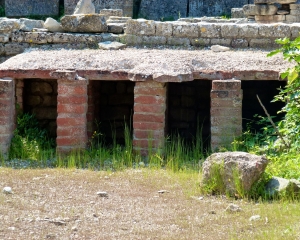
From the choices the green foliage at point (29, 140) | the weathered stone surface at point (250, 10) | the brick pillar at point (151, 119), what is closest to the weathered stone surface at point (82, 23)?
the green foliage at point (29, 140)

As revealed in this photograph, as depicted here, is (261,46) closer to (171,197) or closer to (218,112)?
(218,112)

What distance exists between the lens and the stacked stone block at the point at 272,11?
16920 millimetres

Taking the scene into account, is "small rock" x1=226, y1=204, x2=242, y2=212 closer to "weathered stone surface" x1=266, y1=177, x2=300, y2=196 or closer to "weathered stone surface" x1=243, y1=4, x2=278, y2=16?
"weathered stone surface" x1=266, y1=177, x2=300, y2=196

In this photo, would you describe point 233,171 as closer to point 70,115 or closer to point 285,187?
point 285,187

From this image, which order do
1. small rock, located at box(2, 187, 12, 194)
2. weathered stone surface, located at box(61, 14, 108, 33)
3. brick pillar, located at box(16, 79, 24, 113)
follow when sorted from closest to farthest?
small rock, located at box(2, 187, 12, 194)
brick pillar, located at box(16, 79, 24, 113)
weathered stone surface, located at box(61, 14, 108, 33)

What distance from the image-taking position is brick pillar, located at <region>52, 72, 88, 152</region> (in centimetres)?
983

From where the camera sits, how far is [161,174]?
8.73 metres

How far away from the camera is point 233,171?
24.7 ft

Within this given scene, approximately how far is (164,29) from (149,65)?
175 centimetres

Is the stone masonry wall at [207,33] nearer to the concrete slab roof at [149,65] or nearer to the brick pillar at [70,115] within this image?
the concrete slab roof at [149,65]

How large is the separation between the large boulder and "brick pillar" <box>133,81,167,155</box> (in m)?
2.05

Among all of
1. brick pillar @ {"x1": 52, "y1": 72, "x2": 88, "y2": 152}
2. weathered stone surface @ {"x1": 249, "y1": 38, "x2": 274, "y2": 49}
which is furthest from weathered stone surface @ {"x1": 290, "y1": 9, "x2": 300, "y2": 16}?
brick pillar @ {"x1": 52, "y1": 72, "x2": 88, "y2": 152}

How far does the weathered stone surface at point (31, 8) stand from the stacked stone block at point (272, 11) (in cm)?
Answer: 809

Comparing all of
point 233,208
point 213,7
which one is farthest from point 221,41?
point 213,7
